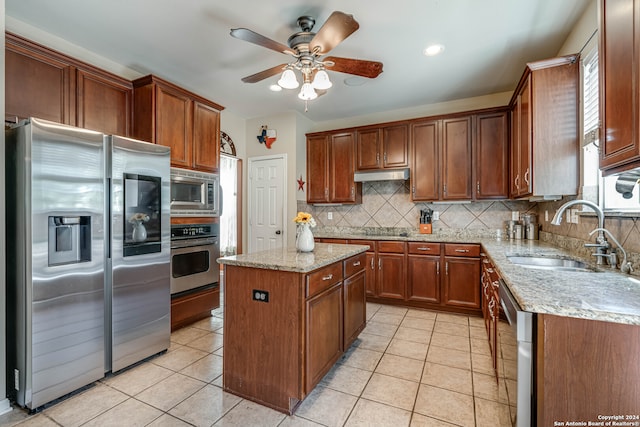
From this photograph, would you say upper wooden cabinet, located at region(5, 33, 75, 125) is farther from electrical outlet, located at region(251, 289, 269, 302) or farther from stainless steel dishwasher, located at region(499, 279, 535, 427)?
stainless steel dishwasher, located at region(499, 279, 535, 427)

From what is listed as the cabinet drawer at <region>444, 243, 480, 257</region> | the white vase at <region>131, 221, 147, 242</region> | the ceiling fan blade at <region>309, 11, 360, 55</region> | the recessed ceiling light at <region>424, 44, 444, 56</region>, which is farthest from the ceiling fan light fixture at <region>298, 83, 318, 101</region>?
the cabinet drawer at <region>444, 243, 480, 257</region>

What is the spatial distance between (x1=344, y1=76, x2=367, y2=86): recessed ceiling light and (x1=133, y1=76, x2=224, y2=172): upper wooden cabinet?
1541 mm

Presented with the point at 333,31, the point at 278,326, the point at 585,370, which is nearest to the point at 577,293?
the point at 585,370

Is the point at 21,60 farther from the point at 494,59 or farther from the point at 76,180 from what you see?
the point at 494,59

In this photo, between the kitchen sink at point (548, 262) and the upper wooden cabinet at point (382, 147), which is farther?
the upper wooden cabinet at point (382, 147)

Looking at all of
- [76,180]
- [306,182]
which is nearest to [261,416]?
[76,180]

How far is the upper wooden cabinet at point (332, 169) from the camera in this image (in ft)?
14.4

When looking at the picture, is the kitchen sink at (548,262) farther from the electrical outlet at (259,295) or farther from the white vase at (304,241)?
the electrical outlet at (259,295)

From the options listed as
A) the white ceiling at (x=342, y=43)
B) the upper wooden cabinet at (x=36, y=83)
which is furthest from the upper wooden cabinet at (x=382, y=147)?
the upper wooden cabinet at (x=36, y=83)

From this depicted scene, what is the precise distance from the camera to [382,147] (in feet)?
13.7

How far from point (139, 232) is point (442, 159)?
3.46 metres

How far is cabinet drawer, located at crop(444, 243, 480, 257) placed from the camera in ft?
11.3

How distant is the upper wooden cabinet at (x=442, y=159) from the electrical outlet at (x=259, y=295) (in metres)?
2.76

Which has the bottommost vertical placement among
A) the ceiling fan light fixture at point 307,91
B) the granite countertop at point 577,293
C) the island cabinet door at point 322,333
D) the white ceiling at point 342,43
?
the island cabinet door at point 322,333
